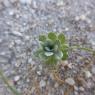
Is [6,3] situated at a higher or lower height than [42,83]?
higher

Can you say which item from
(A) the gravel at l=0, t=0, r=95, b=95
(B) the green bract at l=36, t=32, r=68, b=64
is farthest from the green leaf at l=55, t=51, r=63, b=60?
(A) the gravel at l=0, t=0, r=95, b=95

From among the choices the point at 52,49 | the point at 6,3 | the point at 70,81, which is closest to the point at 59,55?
the point at 52,49

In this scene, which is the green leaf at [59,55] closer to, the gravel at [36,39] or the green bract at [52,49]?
the green bract at [52,49]

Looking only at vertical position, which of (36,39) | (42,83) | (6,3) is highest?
(6,3)

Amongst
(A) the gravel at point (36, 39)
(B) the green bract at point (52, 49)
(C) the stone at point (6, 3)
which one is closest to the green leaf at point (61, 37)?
(B) the green bract at point (52, 49)

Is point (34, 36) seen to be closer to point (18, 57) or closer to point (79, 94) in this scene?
point (18, 57)

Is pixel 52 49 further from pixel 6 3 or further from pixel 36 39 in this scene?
pixel 6 3

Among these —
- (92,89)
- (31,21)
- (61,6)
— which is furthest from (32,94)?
(61,6)

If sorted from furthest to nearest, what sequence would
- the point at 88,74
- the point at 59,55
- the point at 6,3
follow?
the point at 6,3, the point at 88,74, the point at 59,55
